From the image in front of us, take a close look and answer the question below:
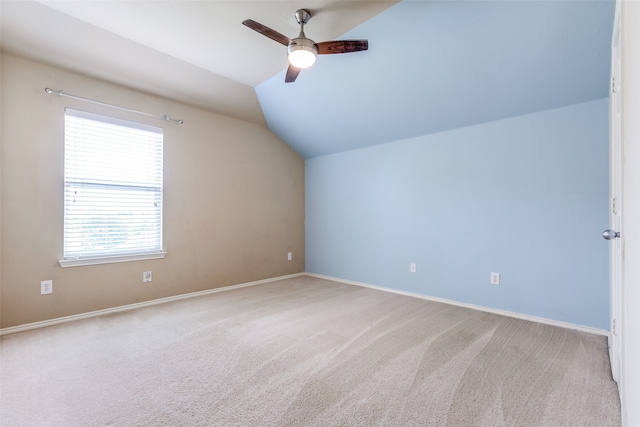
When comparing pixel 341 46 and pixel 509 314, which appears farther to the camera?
pixel 509 314

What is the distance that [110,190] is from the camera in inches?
120

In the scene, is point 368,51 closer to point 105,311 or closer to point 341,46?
point 341,46

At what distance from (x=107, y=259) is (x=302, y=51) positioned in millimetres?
2782

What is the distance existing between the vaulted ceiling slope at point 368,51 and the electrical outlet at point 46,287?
1996 mm

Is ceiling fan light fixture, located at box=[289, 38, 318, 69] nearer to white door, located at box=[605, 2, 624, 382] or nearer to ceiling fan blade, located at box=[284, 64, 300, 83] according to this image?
ceiling fan blade, located at box=[284, 64, 300, 83]

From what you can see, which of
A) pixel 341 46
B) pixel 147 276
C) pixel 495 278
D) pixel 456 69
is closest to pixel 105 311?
pixel 147 276

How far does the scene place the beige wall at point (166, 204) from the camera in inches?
101

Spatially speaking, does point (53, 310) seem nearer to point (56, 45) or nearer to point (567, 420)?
point (56, 45)

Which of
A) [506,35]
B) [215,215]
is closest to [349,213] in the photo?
[215,215]

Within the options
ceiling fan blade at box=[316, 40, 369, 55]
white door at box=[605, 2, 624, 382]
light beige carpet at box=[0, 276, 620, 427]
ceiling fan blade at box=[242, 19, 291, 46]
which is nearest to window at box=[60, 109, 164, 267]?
light beige carpet at box=[0, 276, 620, 427]

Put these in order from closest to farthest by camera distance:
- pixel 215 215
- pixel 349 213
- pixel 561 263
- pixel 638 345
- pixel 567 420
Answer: pixel 638 345 → pixel 567 420 → pixel 561 263 → pixel 215 215 → pixel 349 213

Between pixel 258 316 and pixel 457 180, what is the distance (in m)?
2.60

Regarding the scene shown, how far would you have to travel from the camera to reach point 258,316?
9.61ft

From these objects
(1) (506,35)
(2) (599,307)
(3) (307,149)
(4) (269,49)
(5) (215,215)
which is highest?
(4) (269,49)
